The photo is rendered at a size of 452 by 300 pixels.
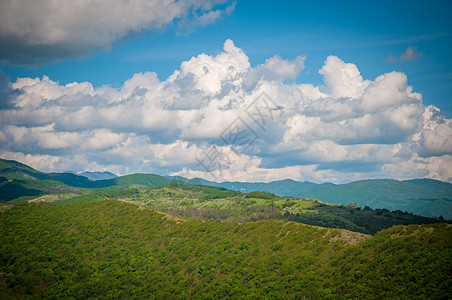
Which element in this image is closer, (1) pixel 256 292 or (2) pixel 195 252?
(1) pixel 256 292

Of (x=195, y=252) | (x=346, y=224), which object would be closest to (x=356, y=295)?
(x=195, y=252)

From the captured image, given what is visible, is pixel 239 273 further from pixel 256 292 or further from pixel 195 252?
pixel 195 252

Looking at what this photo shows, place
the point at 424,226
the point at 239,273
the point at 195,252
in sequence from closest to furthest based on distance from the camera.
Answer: the point at 424,226 < the point at 239,273 < the point at 195,252

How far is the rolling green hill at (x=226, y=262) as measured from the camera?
263 ft

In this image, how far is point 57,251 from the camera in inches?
6890

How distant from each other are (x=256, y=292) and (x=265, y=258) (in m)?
22.5

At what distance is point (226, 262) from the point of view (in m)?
136

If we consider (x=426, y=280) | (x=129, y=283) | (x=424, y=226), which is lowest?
(x=129, y=283)

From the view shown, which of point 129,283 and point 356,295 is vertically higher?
point 356,295

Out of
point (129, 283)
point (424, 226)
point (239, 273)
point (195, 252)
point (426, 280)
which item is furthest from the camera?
point (195, 252)

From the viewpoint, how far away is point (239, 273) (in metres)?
123

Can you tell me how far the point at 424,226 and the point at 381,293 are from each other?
3122cm

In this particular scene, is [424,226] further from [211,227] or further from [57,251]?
[57,251]

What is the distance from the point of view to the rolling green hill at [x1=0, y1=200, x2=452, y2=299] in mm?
80125
